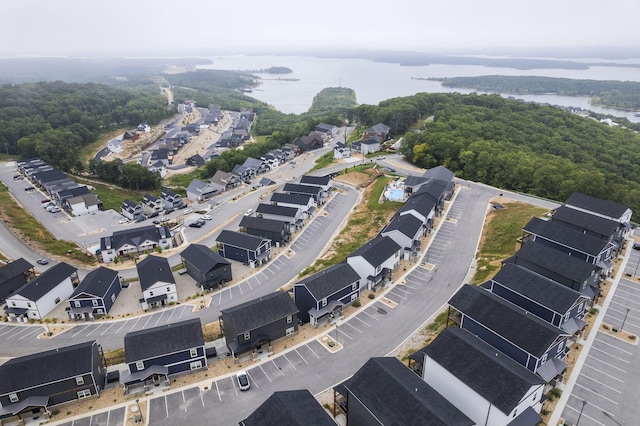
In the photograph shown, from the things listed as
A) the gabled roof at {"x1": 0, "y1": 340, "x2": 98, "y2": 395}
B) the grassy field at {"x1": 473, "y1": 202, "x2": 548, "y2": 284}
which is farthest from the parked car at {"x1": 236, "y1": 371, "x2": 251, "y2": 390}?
the grassy field at {"x1": 473, "y1": 202, "x2": 548, "y2": 284}

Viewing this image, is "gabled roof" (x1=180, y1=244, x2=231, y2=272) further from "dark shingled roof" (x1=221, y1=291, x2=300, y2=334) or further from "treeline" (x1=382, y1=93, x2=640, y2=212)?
"treeline" (x1=382, y1=93, x2=640, y2=212)

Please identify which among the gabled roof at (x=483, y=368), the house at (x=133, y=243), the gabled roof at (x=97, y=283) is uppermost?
the gabled roof at (x=483, y=368)

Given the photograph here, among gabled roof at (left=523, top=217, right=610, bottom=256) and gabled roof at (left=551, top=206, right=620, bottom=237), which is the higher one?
gabled roof at (left=551, top=206, right=620, bottom=237)

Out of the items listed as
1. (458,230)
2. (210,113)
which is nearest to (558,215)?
(458,230)

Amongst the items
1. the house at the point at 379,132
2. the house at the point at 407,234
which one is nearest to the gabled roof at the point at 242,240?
the house at the point at 407,234

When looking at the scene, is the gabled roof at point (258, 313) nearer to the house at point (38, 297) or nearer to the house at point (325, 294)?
the house at point (325, 294)

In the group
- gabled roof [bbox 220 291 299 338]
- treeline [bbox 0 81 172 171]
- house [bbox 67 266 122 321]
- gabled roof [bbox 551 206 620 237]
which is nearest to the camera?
gabled roof [bbox 220 291 299 338]

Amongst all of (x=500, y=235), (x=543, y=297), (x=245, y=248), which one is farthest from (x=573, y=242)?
(x=245, y=248)
